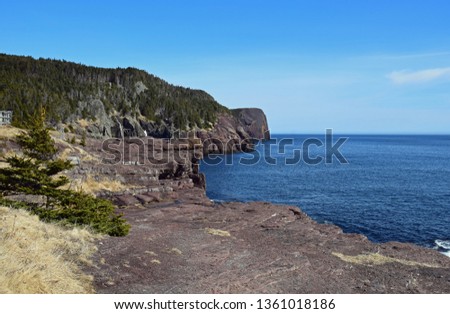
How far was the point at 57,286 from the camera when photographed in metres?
9.91

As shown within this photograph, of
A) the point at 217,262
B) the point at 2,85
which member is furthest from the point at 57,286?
the point at 2,85

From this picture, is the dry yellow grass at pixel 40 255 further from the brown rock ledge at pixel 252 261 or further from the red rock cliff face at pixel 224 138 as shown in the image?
the red rock cliff face at pixel 224 138

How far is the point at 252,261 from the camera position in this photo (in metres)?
16.7

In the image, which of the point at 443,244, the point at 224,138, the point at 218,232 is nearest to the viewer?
the point at 218,232

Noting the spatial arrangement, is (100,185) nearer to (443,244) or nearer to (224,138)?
(443,244)

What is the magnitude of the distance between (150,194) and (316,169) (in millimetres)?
57719

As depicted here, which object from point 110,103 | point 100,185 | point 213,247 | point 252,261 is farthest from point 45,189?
point 110,103

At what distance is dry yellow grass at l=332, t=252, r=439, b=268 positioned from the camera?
18.3 meters

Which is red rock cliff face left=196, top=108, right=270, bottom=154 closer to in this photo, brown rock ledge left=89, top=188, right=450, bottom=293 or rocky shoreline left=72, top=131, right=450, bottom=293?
rocky shoreline left=72, top=131, right=450, bottom=293

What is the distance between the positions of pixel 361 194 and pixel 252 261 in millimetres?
42251

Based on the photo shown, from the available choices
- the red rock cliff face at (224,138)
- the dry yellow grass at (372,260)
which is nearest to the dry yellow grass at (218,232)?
the dry yellow grass at (372,260)

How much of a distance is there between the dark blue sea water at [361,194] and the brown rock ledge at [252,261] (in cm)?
1290

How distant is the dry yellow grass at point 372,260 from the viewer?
18.3 m

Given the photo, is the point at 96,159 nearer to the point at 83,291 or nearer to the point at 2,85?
the point at 83,291
